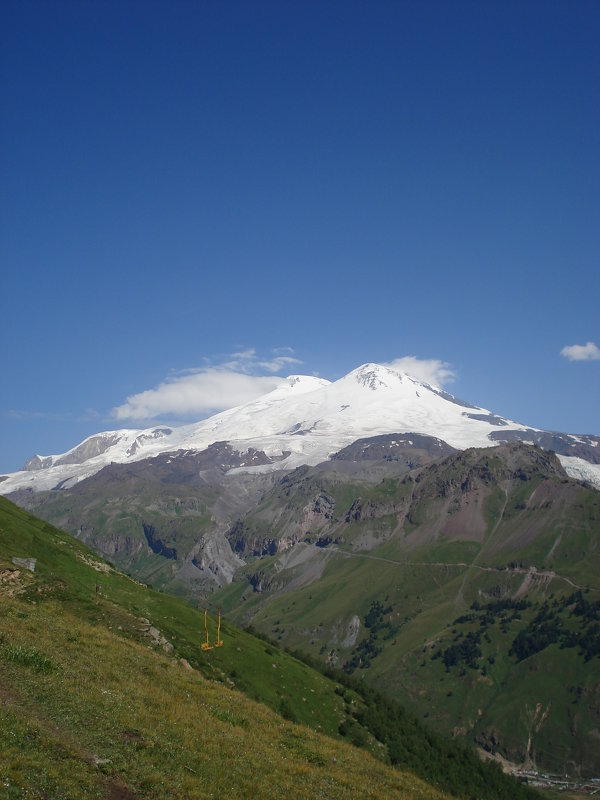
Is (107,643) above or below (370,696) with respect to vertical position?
A: above

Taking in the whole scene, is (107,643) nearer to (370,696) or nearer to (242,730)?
(242,730)

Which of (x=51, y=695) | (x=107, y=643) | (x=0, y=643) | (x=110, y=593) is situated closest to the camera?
(x=51, y=695)

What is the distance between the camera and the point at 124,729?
26625 millimetres

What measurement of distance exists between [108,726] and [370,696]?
287 feet

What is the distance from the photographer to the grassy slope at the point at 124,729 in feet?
72.4

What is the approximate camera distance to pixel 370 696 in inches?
4112

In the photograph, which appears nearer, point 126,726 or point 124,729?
point 124,729

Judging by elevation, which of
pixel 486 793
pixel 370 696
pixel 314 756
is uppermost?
pixel 314 756

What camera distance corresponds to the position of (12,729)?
22266mm

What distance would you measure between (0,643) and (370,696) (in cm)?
8580

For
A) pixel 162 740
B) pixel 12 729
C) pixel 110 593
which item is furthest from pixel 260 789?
pixel 110 593

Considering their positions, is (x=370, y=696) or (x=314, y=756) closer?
(x=314, y=756)

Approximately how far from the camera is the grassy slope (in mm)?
22062

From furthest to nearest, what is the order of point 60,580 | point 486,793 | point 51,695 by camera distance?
1. point 486,793
2. point 60,580
3. point 51,695
